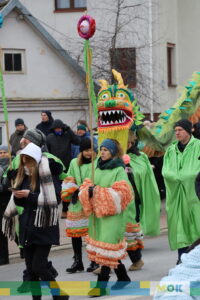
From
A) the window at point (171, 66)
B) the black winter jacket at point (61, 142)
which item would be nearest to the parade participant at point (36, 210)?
the black winter jacket at point (61, 142)

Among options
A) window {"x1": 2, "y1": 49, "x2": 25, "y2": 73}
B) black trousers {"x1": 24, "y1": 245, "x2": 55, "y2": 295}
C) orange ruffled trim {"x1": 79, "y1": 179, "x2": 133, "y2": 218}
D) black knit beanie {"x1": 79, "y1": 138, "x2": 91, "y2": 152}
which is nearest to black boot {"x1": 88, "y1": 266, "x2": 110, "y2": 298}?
orange ruffled trim {"x1": 79, "y1": 179, "x2": 133, "y2": 218}

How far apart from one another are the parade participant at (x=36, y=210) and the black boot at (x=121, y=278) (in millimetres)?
1004

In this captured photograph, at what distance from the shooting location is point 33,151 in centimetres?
806

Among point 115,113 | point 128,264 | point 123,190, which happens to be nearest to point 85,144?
point 115,113

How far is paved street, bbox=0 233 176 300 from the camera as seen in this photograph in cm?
994

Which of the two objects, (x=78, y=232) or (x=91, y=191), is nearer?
(x=91, y=191)

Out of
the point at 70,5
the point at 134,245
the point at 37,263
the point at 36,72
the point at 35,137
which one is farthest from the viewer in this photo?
the point at 70,5

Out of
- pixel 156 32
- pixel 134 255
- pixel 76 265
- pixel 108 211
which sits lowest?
pixel 76 265

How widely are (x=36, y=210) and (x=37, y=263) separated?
19.2 inches

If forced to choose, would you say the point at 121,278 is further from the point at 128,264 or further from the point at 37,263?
the point at 128,264

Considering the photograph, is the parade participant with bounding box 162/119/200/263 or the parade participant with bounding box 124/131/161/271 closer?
the parade participant with bounding box 162/119/200/263

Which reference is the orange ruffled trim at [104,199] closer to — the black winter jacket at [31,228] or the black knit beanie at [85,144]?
the black winter jacket at [31,228]

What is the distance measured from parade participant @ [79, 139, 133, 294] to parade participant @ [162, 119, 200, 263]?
3.89 ft

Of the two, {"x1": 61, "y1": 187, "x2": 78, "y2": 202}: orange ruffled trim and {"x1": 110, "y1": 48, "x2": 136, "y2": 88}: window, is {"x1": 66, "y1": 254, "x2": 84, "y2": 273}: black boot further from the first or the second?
{"x1": 110, "y1": 48, "x2": 136, "y2": 88}: window
